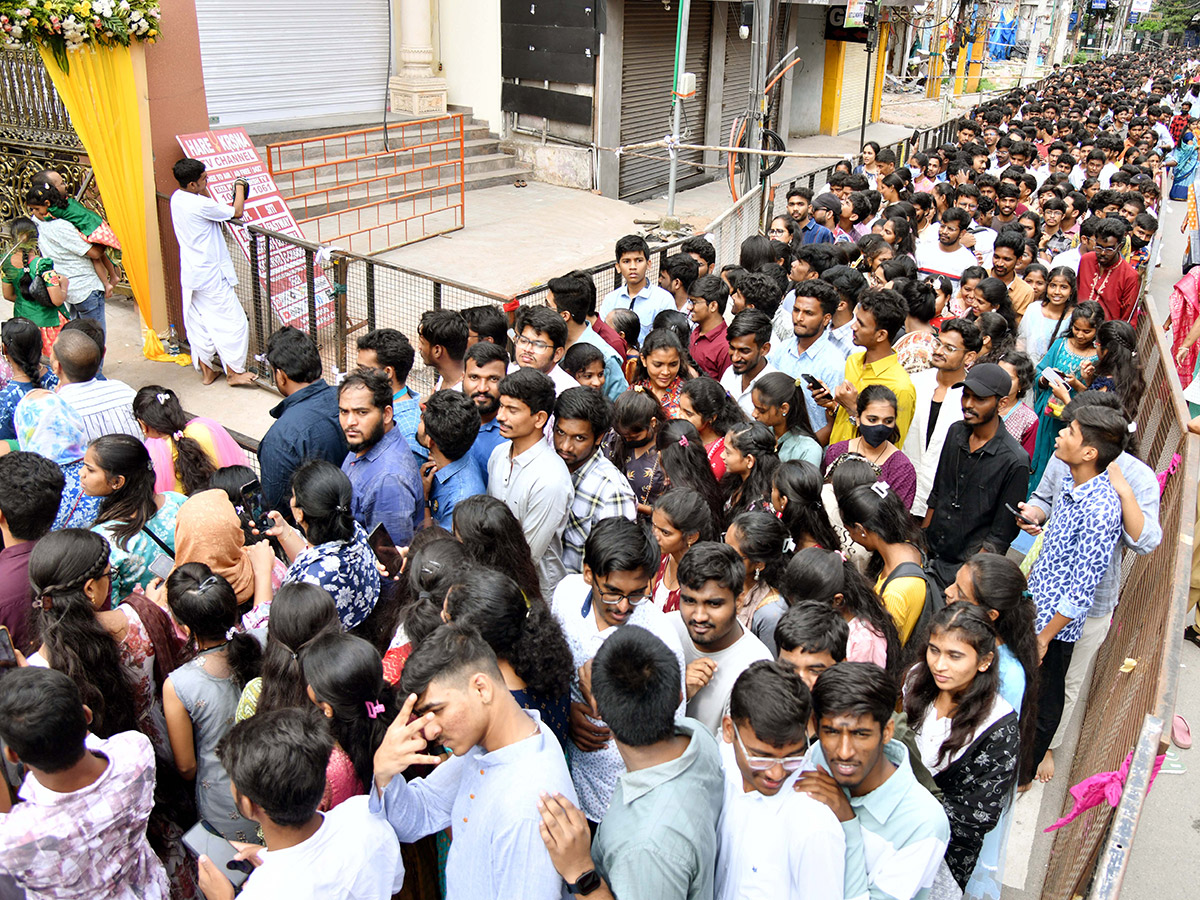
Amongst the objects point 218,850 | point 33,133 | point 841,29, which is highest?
point 841,29

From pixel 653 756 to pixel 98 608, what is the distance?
6.86 feet

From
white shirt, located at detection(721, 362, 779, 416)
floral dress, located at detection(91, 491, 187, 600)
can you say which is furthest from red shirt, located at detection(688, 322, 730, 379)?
floral dress, located at detection(91, 491, 187, 600)

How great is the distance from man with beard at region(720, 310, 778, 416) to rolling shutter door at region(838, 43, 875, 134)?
73.9ft

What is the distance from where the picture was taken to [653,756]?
241cm

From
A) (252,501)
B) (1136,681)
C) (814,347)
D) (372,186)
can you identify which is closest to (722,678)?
(1136,681)

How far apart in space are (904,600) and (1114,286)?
520 cm

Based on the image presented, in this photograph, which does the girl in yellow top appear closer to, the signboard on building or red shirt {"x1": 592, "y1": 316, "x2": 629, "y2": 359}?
red shirt {"x1": 592, "y1": 316, "x2": 629, "y2": 359}

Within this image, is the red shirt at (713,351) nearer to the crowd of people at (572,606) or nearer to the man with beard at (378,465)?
the crowd of people at (572,606)

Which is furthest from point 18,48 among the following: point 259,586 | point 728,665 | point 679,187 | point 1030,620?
point 679,187

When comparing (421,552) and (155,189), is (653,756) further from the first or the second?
(155,189)

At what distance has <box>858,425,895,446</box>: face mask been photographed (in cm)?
456

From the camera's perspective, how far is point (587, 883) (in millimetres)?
2283

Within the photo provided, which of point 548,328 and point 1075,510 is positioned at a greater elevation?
point 548,328

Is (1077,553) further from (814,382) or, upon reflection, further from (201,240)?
(201,240)
